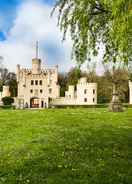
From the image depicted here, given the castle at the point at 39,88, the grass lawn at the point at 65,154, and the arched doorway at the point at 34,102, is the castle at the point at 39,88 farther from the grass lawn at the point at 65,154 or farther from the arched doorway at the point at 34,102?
the grass lawn at the point at 65,154

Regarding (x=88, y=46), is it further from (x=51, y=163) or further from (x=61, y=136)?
(x=61, y=136)

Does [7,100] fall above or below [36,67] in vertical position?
below

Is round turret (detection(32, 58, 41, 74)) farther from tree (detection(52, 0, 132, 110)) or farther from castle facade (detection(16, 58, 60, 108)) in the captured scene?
tree (detection(52, 0, 132, 110))

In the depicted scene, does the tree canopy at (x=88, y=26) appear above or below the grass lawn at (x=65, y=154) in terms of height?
above

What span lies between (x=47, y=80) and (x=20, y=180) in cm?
6835

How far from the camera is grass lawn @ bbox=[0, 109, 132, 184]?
10141 millimetres

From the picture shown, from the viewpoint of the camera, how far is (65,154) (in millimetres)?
12586

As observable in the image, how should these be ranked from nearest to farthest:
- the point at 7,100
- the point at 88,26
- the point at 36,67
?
1. the point at 88,26
2. the point at 7,100
3. the point at 36,67

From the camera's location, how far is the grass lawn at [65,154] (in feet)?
33.3

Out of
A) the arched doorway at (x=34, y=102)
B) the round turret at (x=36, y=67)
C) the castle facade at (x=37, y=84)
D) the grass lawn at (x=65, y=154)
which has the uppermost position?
the round turret at (x=36, y=67)

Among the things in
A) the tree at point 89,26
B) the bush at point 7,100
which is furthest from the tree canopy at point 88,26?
the bush at point 7,100

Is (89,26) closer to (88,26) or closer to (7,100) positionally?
(88,26)

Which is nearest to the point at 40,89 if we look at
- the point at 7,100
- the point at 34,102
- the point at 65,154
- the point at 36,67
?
the point at 34,102

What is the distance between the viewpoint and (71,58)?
492 inches
